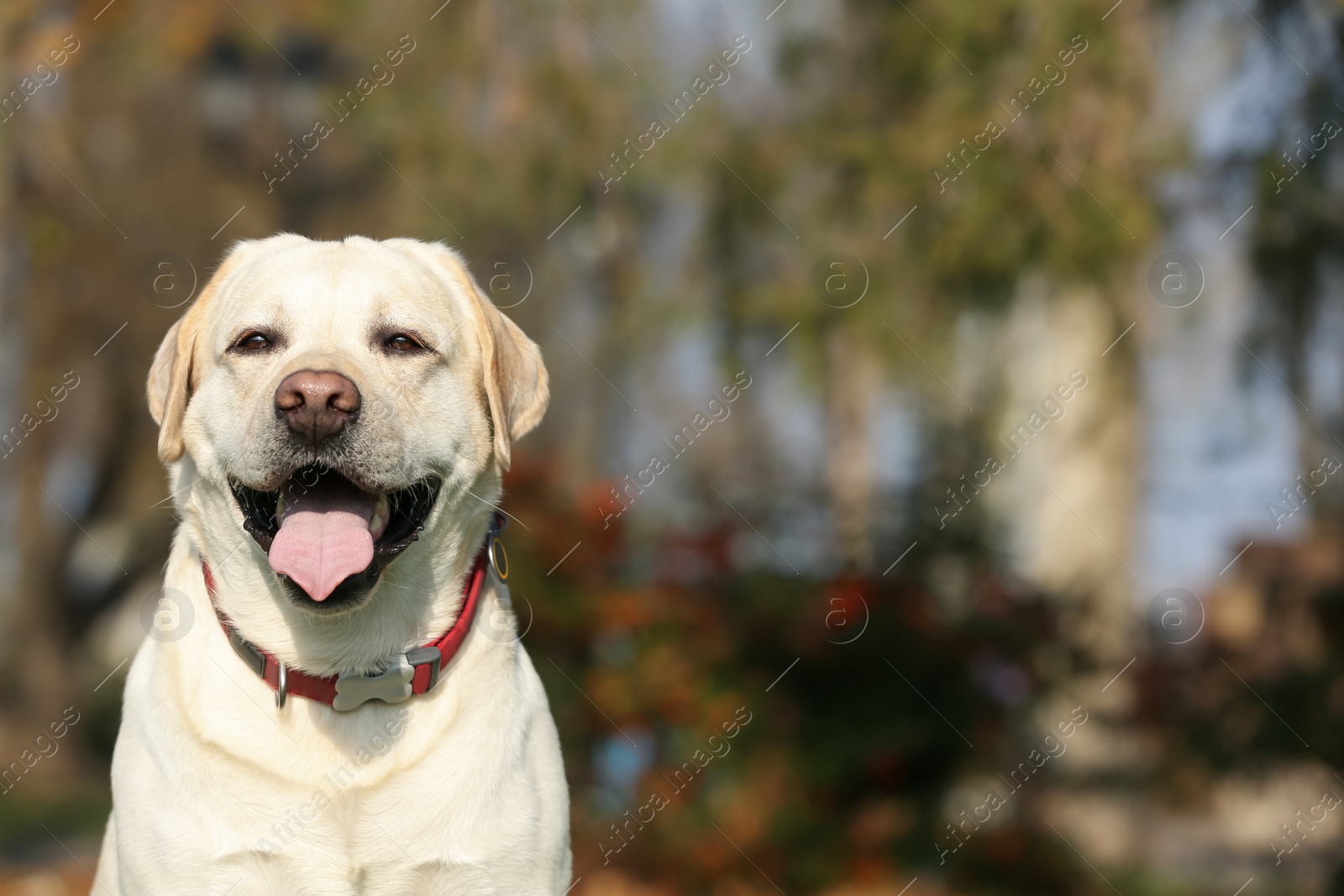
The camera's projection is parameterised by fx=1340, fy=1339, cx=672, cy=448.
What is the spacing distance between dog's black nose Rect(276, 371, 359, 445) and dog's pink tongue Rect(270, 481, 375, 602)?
0.67 feet

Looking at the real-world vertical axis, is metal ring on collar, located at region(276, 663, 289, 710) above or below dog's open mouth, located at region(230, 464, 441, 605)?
below

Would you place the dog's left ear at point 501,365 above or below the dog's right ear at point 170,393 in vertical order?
above

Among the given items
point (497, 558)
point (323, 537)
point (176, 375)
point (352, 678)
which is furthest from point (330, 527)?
point (176, 375)

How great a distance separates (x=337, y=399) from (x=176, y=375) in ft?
2.13

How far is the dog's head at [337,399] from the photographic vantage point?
3172 millimetres

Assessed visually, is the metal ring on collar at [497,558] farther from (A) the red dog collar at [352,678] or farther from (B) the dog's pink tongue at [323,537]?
(B) the dog's pink tongue at [323,537]

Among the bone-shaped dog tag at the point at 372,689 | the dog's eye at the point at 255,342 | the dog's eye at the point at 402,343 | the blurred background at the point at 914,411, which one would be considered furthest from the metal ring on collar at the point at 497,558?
the blurred background at the point at 914,411

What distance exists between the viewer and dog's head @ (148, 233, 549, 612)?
125 inches

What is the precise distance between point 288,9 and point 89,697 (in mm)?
12764

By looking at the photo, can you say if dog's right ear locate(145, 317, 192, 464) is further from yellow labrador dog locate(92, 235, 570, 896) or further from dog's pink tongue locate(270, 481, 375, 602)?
dog's pink tongue locate(270, 481, 375, 602)

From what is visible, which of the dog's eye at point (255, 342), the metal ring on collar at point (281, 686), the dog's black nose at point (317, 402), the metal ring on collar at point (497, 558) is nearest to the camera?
the dog's black nose at point (317, 402)

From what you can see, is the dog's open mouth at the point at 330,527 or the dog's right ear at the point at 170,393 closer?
the dog's open mouth at the point at 330,527

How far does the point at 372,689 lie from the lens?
10.9 ft

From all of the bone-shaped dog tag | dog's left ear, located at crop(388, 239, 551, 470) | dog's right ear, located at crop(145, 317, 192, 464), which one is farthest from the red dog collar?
dog's left ear, located at crop(388, 239, 551, 470)
